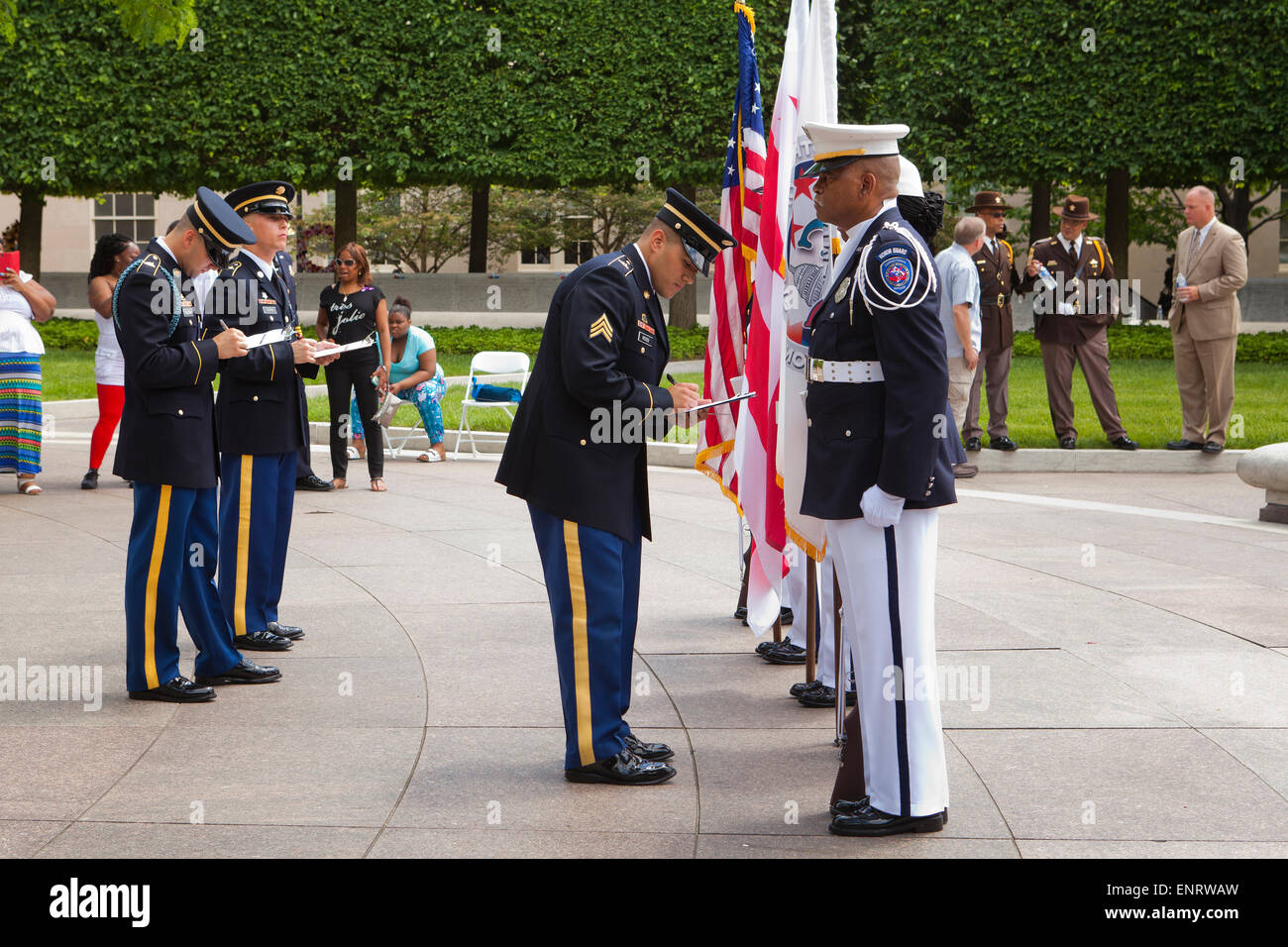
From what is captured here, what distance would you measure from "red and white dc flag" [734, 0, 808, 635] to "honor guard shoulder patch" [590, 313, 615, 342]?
156 cm

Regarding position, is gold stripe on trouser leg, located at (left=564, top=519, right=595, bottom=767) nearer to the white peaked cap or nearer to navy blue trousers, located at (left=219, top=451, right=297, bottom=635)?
the white peaked cap

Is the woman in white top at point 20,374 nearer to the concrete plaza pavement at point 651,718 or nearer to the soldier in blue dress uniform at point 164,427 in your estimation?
the concrete plaza pavement at point 651,718

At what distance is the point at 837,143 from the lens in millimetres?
4508

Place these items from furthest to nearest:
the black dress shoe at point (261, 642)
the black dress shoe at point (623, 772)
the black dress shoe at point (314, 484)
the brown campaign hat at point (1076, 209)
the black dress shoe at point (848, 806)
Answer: the brown campaign hat at point (1076, 209), the black dress shoe at point (314, 484), the black dress shoe at point (261, 642), the black dress shoe at point (623, 772), the black dress shoe at point (848, 806)

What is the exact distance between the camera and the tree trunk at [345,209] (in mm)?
27969

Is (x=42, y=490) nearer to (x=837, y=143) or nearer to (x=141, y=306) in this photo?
(x=141, y=306)

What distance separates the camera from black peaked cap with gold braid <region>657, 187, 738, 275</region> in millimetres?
5004

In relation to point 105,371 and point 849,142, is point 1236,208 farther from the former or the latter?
point 849,142

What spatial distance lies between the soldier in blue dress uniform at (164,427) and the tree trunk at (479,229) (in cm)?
2651

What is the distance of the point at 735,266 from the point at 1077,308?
24.6 ft

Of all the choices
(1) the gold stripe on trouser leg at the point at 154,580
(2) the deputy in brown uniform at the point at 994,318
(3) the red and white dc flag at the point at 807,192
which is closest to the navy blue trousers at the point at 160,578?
(1) the gold stripe on trouser leg at the point at 154,580

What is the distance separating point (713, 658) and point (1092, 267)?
811 cm

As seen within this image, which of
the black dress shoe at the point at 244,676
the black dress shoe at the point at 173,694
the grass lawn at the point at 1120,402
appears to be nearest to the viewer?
the black dress shoe at the point at 173,694
